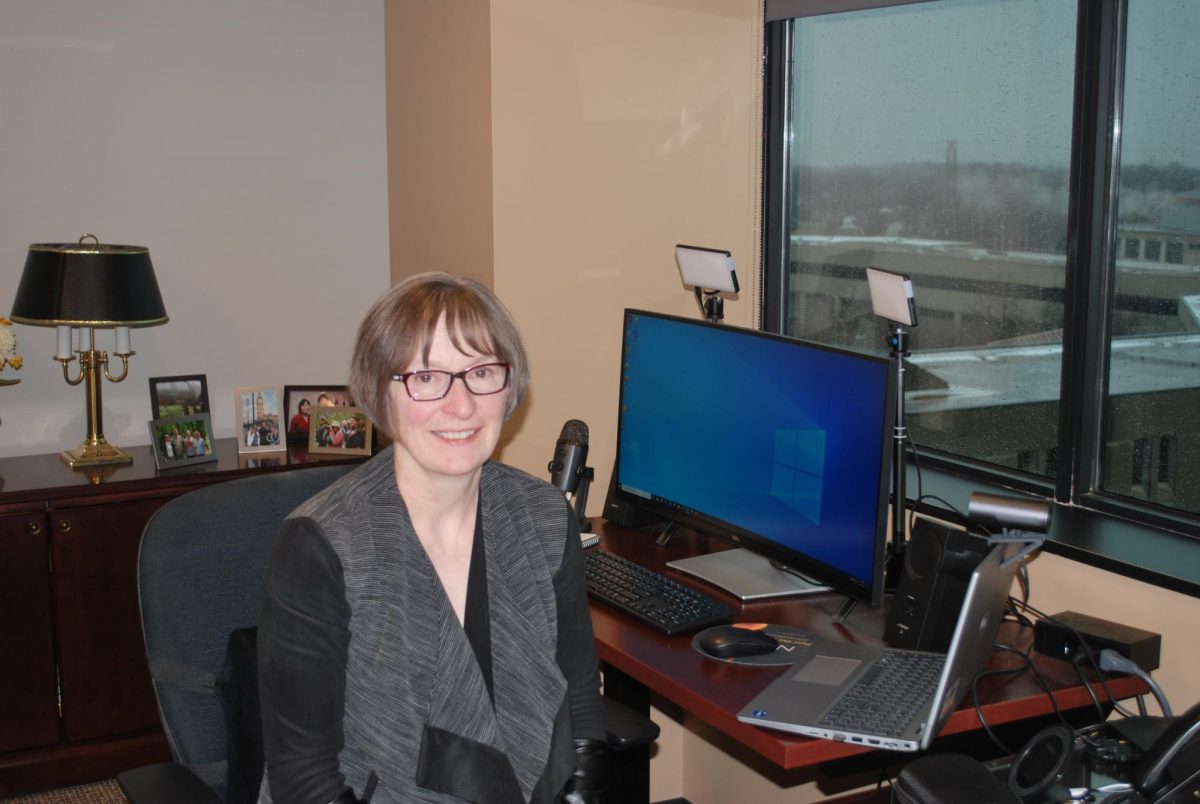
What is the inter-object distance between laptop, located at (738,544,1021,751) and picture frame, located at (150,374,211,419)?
2.13 metres

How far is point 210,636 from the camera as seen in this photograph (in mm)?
1826

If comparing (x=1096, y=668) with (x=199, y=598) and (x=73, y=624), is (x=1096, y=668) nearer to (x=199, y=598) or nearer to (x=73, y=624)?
(x=199, y=598)

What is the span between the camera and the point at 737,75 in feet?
10.2

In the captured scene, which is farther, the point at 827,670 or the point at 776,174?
the point at 776,174

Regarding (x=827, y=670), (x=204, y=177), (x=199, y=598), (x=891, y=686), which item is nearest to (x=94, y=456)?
(x=204, y=177)

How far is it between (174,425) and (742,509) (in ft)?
5.61

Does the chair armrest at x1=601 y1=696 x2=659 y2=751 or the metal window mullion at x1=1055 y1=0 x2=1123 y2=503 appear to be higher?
the metal window mullion at x1=1055 y1=0 x2=1123 y2=503

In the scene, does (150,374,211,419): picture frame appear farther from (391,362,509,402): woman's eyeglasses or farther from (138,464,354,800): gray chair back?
(391,362,509,402): woman's eyeglasses

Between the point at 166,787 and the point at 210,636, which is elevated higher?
the point at 210,636

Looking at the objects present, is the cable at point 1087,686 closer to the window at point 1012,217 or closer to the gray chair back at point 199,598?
the window at point 1012,217

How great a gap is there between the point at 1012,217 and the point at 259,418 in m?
2.07

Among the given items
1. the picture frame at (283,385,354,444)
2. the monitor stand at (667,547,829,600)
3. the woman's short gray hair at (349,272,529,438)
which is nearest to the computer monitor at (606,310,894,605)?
the monitor stand at (667,547,829,600)

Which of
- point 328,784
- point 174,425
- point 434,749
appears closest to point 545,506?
point 434,749

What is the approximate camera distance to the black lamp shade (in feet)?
9.99
